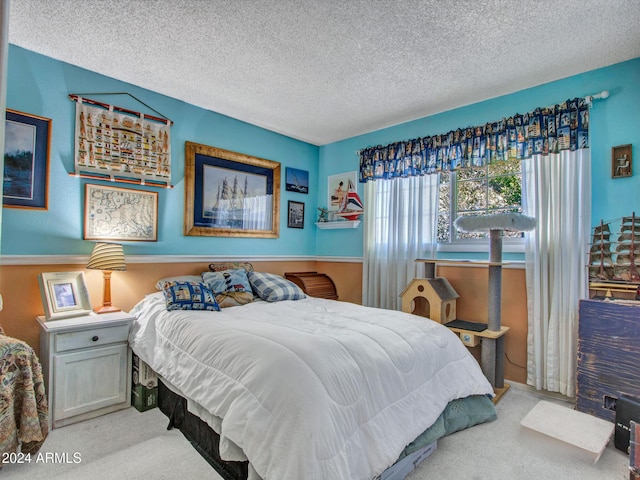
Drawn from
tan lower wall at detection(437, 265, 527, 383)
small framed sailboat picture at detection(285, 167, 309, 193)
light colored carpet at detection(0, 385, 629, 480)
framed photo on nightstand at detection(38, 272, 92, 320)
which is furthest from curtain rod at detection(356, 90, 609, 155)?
framed photo on nightstand at detection(38, 272, 92, 320)

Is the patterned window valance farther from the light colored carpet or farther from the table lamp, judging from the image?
the table lamp

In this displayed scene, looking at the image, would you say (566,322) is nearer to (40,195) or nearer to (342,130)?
(342,130)

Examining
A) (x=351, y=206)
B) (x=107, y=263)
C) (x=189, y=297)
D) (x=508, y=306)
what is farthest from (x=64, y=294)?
(x=508, y=306)

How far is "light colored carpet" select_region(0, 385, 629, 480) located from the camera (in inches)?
71.3

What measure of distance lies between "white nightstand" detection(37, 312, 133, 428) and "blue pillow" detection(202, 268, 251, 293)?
25.5 inches

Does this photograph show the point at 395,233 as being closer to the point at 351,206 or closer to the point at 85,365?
the point at 351,206

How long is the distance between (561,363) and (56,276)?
373 cm

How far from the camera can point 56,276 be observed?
2.52m

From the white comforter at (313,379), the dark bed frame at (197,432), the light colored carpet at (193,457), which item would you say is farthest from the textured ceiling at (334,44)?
the light colored carpet at (193,457)

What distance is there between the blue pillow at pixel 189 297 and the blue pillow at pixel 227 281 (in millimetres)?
192

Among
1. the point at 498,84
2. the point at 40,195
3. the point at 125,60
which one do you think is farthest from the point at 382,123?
the point at 40,195

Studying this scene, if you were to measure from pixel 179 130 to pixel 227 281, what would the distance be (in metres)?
1.49

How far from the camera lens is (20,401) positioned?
1.89m

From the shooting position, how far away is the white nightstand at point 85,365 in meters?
2.21
